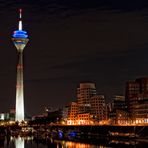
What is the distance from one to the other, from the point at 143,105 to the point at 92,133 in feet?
77.4

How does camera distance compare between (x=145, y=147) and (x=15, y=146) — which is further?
(x=15, y=146)

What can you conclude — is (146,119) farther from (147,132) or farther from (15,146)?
(15,146)

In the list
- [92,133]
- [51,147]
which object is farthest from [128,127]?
[51,147]

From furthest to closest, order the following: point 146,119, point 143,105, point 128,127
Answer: point 143,105 → point 146,119 → point 128,127

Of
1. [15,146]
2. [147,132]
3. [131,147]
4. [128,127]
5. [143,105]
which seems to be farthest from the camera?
[143,105]

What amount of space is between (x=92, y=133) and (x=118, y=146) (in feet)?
274

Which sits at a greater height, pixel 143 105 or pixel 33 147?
pixel 143 105

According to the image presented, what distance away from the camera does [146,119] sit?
186375 millimetres

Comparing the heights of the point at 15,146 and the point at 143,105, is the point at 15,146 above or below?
below

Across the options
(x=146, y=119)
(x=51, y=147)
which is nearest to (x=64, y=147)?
(x=51, y=147)

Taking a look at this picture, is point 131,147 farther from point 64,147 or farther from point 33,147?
point 33,147

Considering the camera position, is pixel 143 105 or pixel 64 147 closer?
pixel 64 147

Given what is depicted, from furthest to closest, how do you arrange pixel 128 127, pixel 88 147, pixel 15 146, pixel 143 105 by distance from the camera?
pixel 143 105
pixel 128 127
pixel 15 146
pixel 88 147

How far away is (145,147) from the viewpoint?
359 feet
